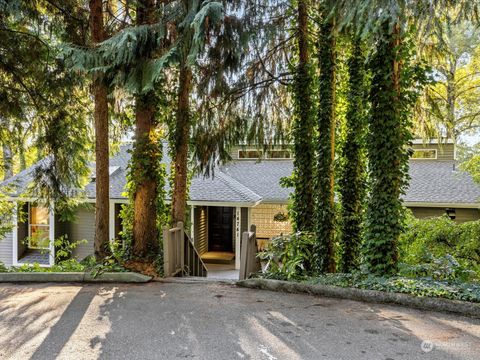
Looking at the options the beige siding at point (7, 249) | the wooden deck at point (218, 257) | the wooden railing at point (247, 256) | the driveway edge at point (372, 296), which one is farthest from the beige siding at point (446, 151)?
the beige siding at point (7, 249)

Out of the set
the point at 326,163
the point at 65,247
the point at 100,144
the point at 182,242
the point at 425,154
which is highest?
the point at 425,154

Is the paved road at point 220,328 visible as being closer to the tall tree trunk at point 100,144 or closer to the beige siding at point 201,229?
the tall tree trunk at point 100,144

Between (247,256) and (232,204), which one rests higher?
(232,204)

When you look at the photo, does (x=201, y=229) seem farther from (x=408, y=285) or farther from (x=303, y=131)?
(x=408, y=285)

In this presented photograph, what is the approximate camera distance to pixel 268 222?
45.4ft

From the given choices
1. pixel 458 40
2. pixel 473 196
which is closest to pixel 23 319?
pixel 473 196

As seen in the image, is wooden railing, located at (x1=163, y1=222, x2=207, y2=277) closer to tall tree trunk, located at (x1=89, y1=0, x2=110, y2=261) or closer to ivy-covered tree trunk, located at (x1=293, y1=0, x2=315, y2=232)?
tall tree trunk, located at (x1=89, y1=0, x2=110, y2=261)

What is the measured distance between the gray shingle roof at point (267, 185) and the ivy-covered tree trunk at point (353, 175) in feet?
13.7

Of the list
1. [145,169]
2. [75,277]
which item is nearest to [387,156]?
[145,169]

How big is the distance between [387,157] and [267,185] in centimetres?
825

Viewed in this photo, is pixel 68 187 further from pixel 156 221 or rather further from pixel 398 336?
pixel 398 336

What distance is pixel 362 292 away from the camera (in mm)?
4773

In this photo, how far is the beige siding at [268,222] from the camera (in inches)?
543

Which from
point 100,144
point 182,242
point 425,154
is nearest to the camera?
point 100,144
